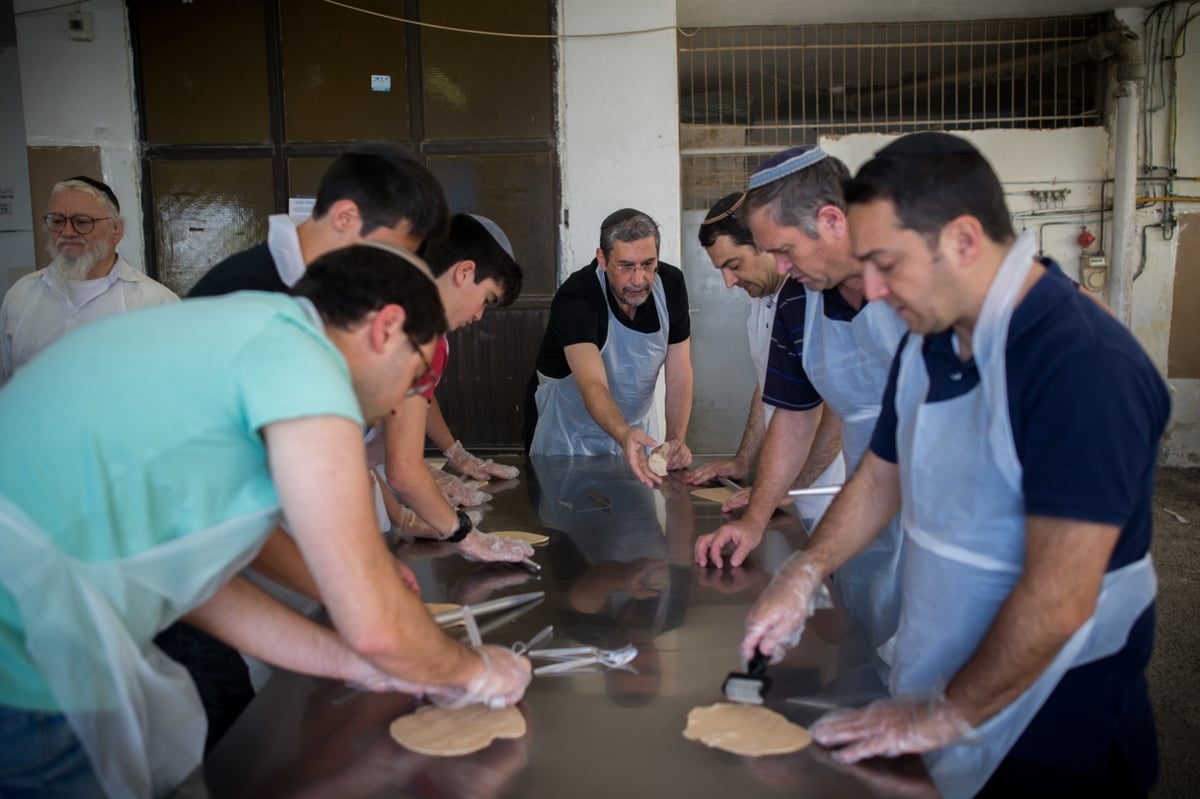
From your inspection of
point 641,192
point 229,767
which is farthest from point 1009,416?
point 641,192

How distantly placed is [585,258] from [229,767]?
3.95 m

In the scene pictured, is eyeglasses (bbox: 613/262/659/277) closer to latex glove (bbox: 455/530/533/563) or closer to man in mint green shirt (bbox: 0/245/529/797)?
latex glove (bbox: 455/530/533/563)

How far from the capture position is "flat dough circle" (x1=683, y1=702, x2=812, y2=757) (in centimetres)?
130

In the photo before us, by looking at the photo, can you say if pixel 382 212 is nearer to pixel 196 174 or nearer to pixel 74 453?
pixel 74 453

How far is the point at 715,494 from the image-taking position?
2.86m

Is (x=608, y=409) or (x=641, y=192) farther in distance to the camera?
(x=641, y=192)

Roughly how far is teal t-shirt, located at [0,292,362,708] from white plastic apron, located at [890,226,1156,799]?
882mm

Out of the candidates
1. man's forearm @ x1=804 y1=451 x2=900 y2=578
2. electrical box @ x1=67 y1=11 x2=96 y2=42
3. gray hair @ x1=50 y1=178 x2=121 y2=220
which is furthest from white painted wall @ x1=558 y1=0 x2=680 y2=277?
man's forearm @ x1=804 y1=451 x2=900 y2=578

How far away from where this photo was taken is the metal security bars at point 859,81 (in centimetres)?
558

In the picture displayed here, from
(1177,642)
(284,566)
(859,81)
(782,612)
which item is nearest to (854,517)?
(782,612)

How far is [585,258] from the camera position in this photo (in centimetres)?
500

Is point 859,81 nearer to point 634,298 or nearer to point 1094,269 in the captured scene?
point 1094,269

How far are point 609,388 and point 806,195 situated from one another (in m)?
1.58

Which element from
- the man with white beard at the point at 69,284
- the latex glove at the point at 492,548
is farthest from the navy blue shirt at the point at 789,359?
the man with white beard at the point at 69,284
